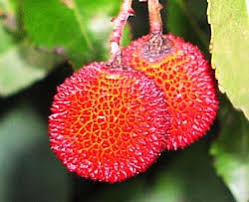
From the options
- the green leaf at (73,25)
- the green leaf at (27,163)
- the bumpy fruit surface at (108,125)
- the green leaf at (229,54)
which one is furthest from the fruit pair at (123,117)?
the green leaf at (27,163)

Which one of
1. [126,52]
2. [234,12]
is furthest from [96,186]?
[234,12]

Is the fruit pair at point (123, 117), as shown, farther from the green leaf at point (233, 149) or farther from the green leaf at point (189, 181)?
the green leaf at point (189, 181)

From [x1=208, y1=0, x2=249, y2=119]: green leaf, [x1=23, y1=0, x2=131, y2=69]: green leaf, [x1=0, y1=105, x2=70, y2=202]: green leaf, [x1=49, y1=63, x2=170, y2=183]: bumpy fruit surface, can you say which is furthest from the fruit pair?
[x1=0, y1=105, x2=70, y2=202]: green leaf

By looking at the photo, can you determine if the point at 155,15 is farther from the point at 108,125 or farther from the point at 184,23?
the point at 184,23

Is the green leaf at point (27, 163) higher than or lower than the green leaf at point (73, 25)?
lower

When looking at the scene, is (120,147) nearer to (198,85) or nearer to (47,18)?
(198,85)

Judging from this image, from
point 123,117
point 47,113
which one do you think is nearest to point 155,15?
point 123,117

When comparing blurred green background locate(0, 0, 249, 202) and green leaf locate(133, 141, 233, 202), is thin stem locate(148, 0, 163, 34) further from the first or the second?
green leaf locate(133, 141, 233, 202)
